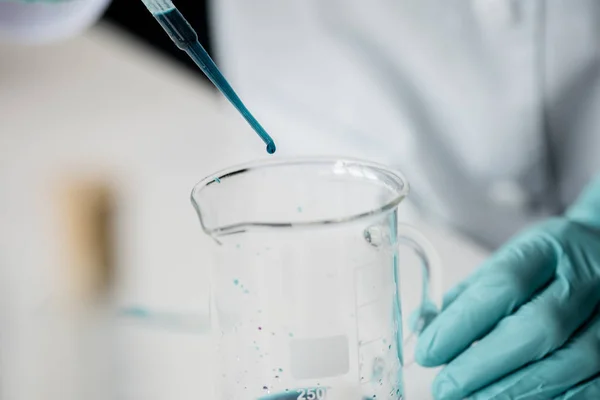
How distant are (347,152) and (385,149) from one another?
0.23ft

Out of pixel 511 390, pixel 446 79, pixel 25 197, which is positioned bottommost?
pixel 511 390

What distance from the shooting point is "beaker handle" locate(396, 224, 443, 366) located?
0.65 meters

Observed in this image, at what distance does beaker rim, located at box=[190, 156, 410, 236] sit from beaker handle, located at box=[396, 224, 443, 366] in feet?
0.18

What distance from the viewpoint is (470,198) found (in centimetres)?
121

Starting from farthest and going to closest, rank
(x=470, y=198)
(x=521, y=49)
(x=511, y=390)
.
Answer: (x=470, y=198), (x=521, y=49), (x=511, y=390)

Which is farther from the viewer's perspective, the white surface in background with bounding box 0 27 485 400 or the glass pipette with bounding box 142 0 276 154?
the white surface in background with bounding box 0 27 485 400

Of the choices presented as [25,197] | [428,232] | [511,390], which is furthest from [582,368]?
[25,197]

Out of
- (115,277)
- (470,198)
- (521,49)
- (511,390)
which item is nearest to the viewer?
(511,390)

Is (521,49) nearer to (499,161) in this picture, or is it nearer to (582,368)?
(499,161)

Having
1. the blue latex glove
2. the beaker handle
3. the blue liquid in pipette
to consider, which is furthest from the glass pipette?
the blue latex glove

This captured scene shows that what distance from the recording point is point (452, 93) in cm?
116

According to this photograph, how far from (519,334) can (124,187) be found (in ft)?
2.50

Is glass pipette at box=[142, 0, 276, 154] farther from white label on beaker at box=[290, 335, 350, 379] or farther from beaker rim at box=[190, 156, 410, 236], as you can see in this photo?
white label on beaker at box=[290, 335, 350, 379]

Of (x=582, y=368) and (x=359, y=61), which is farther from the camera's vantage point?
(x=359, y=61)
